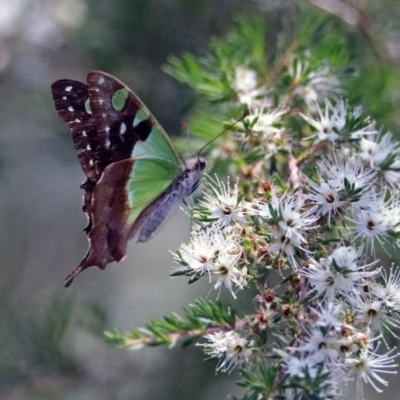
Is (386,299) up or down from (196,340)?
up

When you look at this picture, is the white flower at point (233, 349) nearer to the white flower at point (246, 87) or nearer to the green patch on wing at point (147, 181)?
the green patch on wing at point (147, 181)

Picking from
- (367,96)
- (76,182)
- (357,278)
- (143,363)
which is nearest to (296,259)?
(357,278)

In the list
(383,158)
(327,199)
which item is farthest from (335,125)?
(327,199)

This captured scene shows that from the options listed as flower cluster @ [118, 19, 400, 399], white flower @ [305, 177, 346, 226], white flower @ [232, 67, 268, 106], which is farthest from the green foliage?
white flower @ [232, 67, 268, 106]

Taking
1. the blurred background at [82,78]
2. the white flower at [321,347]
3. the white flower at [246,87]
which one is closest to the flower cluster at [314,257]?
the white flower at [321,347]

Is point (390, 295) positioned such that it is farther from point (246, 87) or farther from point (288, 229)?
point (246, 87)

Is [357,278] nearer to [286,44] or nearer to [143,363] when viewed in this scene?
[286,44]

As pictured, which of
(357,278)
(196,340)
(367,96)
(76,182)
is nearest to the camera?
(357,278)
